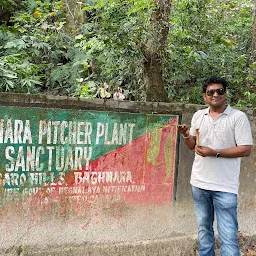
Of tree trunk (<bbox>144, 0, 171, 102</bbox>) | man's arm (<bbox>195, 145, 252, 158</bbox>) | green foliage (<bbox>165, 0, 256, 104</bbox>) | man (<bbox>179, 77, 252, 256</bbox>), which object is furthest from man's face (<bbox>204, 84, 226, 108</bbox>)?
green foliage (<bbox>165, 0, 256, 104</bbox>)

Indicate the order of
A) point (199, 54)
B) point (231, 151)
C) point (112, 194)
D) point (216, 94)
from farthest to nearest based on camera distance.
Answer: point (199, 54) → point (112, 194) → point (216, 94) → point (231, 151)

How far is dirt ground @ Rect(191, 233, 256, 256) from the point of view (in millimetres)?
3859

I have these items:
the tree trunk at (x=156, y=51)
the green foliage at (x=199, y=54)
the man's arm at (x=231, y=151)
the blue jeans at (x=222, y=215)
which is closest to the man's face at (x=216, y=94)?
the man's arm at (x=231, y=151)

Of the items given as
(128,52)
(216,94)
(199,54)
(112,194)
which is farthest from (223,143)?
(199,54)

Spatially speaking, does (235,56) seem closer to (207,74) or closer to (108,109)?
(207,74)

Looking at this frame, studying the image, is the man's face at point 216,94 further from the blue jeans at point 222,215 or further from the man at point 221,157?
the blue jeans at point 222,215

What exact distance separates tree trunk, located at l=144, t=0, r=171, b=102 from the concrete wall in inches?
31.1

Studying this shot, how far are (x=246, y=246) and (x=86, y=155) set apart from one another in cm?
219

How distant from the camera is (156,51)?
430 centimetres

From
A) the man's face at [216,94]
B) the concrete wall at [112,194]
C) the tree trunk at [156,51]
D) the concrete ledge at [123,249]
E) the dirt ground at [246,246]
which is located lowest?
the dirt ground at [246,246]

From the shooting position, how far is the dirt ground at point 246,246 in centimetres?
386

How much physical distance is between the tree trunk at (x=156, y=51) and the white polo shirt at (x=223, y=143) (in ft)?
4.94

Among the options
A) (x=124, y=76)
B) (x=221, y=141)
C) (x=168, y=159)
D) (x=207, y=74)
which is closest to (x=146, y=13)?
(x=124, y=76)

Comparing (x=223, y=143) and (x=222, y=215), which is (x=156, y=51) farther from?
(x=222, y=215)
